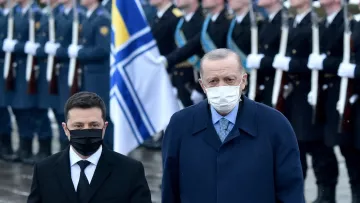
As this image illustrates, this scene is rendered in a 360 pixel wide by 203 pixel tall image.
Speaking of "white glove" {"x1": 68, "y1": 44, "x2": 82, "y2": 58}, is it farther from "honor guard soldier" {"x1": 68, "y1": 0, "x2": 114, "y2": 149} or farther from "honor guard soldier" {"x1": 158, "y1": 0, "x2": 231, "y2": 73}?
"honor guard soldier" {"x1": 158, "y1": 0, "x2": 231, "y2": 73}

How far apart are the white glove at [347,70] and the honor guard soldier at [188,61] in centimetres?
204

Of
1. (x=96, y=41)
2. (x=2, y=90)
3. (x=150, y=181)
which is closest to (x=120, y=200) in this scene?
(x=150, y=181)

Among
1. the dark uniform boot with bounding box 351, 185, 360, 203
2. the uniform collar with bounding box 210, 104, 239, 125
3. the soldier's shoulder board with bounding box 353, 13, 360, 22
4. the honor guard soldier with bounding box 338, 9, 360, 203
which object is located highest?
the soldier's shoulder board with bounding box 353, 13, 360, 22

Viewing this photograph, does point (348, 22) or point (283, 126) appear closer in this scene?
point (283, 126)

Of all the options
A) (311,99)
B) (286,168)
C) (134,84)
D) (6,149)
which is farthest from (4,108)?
(286,168)

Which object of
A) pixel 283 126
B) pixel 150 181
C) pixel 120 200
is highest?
pixel 283 126

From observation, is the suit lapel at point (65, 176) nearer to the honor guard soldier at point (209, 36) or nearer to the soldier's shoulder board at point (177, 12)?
the honor guard soldier at point (209, 36)

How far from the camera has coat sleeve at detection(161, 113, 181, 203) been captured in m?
4.62

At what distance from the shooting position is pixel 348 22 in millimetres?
8758

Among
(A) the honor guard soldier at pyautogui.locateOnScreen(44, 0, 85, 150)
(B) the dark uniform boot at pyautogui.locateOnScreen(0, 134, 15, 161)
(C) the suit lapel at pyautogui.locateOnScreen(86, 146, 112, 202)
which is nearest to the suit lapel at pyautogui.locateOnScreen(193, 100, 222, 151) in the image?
(C) the suit lapel at pyautogui.locateOnScreen(86, 146, 112, 202)

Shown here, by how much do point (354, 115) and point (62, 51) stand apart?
363cm

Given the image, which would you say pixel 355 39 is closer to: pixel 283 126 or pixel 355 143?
pixel 355 143

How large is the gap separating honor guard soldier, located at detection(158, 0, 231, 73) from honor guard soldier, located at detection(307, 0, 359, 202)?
129cm

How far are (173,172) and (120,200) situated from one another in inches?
9.3
